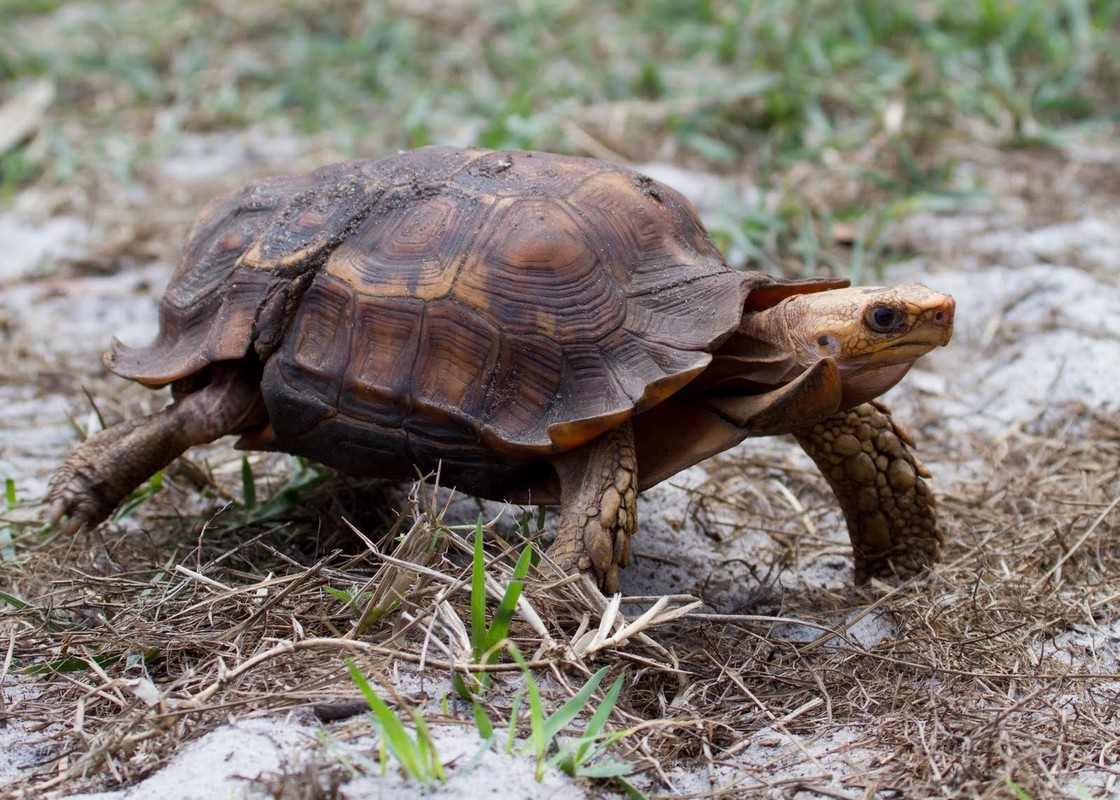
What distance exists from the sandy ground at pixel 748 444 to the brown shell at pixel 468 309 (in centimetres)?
68

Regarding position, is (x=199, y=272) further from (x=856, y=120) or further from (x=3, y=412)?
(x=856, y=120)

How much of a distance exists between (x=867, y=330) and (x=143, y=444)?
200 centimetres

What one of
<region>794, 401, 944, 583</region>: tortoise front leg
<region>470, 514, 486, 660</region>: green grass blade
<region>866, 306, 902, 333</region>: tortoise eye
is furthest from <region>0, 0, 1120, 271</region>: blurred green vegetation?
<region>470, 514, 486, 660</region>: green grass blade

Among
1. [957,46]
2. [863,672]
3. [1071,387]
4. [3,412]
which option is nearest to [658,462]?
[863,672]

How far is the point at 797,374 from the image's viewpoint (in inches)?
117

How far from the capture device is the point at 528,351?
117 inches

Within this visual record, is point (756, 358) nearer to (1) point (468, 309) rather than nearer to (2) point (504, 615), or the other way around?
(1) point (468, 309)

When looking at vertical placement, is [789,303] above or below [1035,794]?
above

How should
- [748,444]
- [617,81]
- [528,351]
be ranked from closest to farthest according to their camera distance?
A: 1. [528,351]
2. [748,444]
3. [617,81]

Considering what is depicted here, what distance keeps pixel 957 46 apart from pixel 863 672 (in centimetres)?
501

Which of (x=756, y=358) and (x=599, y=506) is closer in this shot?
(x=599, y=506)

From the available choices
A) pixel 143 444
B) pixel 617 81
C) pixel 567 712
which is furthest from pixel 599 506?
pixel 617 81

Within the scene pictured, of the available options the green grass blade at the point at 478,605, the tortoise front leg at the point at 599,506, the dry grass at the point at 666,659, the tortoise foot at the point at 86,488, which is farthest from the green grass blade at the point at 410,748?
the tortoise foot at the point at 86,488

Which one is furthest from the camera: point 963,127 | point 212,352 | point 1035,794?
point 963,127
